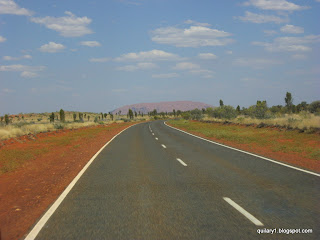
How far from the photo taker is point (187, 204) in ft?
19.6

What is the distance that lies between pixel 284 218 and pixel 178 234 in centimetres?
191

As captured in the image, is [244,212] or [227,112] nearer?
[244,212]

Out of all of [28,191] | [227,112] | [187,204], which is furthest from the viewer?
[227,112]

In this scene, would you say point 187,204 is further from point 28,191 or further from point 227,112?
point 227,112

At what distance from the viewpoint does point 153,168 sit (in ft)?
33.9

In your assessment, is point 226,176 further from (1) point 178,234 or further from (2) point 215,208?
(1) point 178,234

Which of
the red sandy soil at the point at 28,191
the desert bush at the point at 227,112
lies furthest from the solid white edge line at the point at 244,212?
the desert bush at the point at 227,112

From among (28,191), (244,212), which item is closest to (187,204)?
(244,212)

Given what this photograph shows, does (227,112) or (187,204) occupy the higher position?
(227,112)

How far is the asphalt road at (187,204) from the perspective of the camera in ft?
15.1

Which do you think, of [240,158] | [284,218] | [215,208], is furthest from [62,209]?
[240,158]

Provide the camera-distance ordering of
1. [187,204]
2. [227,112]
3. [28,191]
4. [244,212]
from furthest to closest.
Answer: [227,112]
[28,191]
[187,204]
[244,212]

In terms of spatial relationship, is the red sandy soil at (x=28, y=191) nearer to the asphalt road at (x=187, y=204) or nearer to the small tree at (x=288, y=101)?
the asphalt road at (x=187, y=204)

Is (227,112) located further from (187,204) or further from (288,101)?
(187,204)
